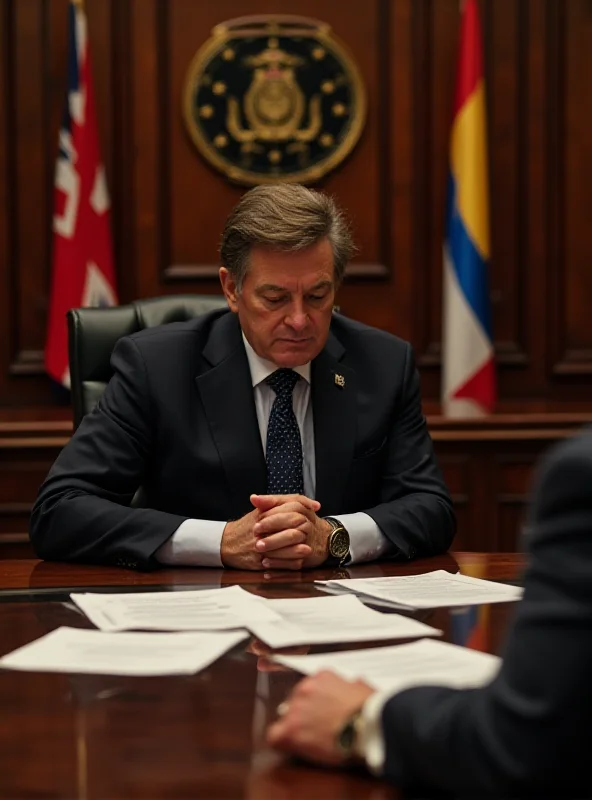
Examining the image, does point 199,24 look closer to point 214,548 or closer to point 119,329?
point 119,329

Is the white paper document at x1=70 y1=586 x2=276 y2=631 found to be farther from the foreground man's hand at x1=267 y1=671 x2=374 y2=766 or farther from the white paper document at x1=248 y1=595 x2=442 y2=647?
the foreground man's hand at x1=267 y1=671 x2=374 y2=766

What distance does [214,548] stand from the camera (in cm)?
237

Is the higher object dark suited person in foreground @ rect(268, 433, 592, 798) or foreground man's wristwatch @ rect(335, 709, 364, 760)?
dark suited person in foreground @ rect(268, 433, 592, 798)

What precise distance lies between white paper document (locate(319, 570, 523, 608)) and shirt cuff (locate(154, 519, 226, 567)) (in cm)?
30

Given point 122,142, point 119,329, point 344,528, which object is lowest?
point 344,528

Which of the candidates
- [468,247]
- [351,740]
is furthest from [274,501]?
[468,247]

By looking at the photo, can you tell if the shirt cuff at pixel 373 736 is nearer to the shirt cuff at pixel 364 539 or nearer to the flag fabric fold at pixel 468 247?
the shirt cuff at pixel 364 539

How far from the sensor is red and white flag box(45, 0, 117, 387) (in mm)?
4797

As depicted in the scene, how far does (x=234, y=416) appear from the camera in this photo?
2.72 meters

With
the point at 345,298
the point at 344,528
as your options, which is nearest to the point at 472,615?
the point at 344,528

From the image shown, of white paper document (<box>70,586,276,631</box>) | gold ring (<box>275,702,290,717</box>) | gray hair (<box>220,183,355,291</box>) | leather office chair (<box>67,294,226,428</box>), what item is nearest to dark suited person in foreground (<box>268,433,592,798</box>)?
gold ring (<box>275,702,290,717</box>)

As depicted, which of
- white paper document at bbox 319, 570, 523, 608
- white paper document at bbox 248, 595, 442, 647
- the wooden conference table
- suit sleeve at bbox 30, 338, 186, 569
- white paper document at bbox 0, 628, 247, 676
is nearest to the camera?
the wooden conference table

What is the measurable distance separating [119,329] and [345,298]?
2.22 metres

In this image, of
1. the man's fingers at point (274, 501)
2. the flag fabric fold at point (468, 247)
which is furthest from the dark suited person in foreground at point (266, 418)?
the flag fabric fold at point (468, 247)
